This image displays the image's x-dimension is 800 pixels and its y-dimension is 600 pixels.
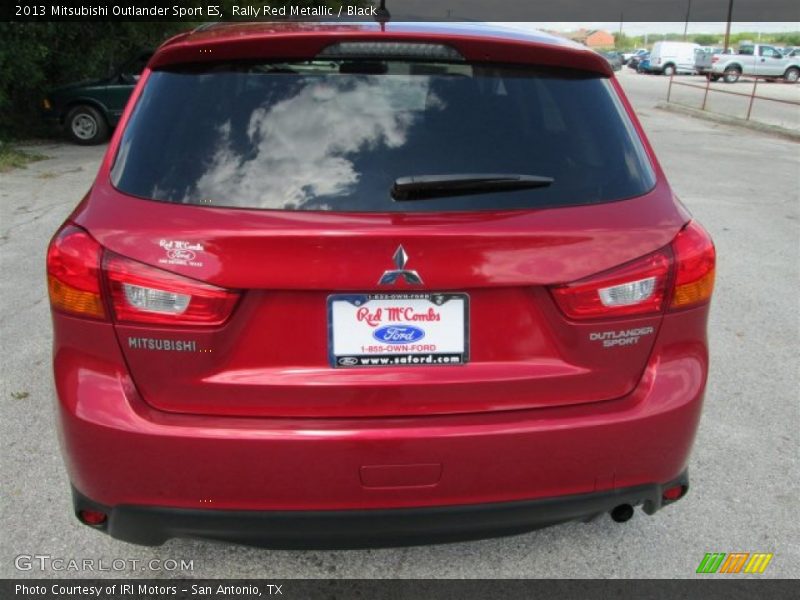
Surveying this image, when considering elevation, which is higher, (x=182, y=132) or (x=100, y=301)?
(x=182, y=132)

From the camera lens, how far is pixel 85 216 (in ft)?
6.38

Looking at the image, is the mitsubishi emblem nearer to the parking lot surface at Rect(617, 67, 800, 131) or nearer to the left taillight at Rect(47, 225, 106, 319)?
the left taillight at Rect(47, 225, 106, 319)

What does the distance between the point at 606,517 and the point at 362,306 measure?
1530mm

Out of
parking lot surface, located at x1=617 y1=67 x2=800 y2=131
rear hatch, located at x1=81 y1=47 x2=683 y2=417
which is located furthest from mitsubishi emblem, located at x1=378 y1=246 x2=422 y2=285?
parking lot surface, located at x1=617 y1=67 x2=800 y2=131

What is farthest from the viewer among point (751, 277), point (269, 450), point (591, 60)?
point (751, 277)

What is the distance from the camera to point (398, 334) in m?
1.87

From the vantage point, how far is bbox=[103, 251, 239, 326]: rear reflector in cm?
181

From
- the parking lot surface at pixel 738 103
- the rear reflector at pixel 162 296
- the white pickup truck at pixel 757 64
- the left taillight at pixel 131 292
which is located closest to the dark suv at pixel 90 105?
the left taillight at pixel 131 292

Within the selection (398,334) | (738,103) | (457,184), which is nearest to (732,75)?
(738,103)

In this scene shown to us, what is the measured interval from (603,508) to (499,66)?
1.32 meters

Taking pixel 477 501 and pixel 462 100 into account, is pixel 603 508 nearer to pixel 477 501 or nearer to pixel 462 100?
pixel 477 501

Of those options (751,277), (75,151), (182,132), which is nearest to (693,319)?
(182,132)


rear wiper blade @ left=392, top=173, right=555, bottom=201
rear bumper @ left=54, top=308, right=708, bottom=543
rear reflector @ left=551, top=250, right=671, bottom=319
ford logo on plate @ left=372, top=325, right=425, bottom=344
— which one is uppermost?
rear wiper blade @ left=392, top=173, right=555, bottom=201
